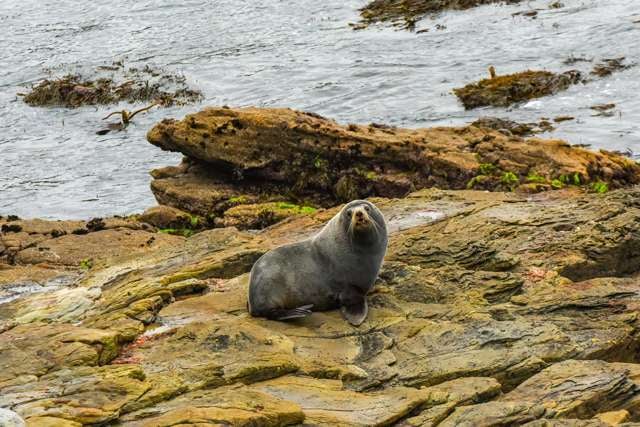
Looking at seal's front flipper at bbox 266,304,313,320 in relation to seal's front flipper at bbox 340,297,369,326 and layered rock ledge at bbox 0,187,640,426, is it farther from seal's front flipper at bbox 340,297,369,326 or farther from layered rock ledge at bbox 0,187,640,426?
seal's front flipper at bbox 340,297,369,326

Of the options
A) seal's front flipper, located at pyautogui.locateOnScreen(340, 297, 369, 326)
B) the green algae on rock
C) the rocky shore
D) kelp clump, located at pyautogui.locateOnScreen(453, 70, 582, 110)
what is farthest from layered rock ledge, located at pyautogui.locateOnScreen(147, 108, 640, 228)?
the green algae on rock

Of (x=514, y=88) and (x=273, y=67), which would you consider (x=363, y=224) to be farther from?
(x=273, y=67)

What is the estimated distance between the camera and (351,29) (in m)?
39.3

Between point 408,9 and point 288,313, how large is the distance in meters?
31.5

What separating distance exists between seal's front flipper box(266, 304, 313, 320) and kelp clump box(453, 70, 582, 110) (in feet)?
61.3

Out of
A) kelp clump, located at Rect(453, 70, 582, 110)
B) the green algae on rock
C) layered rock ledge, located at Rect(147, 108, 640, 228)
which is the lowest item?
kelp clump, located at Rect(453, 70, 582, 110)

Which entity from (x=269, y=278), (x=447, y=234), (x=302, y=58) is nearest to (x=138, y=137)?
(x=302, y=58)

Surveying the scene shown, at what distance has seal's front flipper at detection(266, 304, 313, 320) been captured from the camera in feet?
35.7

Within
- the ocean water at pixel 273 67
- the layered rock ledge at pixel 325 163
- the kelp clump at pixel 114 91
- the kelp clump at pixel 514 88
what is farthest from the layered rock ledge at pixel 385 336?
the kelp clump at pixel 114 91

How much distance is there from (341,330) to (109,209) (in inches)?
568

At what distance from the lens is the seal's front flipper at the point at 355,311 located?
10.8 metres

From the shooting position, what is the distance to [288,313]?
11.0 metres

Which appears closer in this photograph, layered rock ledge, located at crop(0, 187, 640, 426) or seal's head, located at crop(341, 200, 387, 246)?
Result: layered rock ledge, located at crop(0, 187, 640, 426)

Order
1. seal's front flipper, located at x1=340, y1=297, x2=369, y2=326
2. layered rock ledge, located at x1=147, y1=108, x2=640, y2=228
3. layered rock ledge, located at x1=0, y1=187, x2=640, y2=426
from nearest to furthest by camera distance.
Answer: layered rock ledge, located at x1=0, y1=187, x2=640, y2=426
seal's front flipper, located at x1=340, y1=297, x2=369, y2=326
layered rock ledge, located at x1=147, y1=108, x2=640, y2=228
